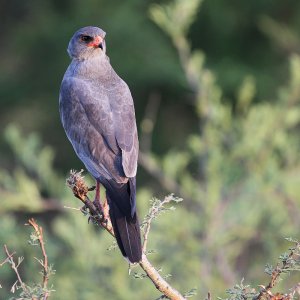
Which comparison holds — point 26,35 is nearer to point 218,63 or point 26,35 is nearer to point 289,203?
point 218,63

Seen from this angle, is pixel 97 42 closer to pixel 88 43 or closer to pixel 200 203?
pixel 88 43

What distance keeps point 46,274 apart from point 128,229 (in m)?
0.72

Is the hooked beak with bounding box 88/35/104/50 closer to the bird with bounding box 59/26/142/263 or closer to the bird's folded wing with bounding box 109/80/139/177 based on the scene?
the bird with bounding box 59/26/142/263

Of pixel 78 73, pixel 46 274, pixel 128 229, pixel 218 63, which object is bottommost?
pixel 46 274

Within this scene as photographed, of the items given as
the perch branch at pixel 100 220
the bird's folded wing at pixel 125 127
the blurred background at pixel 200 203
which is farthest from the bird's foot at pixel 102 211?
the blurred background at pixel 200 203

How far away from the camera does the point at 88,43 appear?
5.86m

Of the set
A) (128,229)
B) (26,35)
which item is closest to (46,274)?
(128,229)

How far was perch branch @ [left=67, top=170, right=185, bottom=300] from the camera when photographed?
3.81 metres

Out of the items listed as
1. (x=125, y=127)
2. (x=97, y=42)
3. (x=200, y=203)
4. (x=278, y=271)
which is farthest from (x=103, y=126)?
(x=200, y=203)

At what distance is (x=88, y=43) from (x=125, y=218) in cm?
178

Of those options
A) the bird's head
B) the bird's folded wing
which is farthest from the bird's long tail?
the bird's head

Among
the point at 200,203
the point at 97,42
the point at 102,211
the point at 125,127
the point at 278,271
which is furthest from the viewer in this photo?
the point at 200,203

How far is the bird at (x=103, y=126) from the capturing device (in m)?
4.50

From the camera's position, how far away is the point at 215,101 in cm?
807
